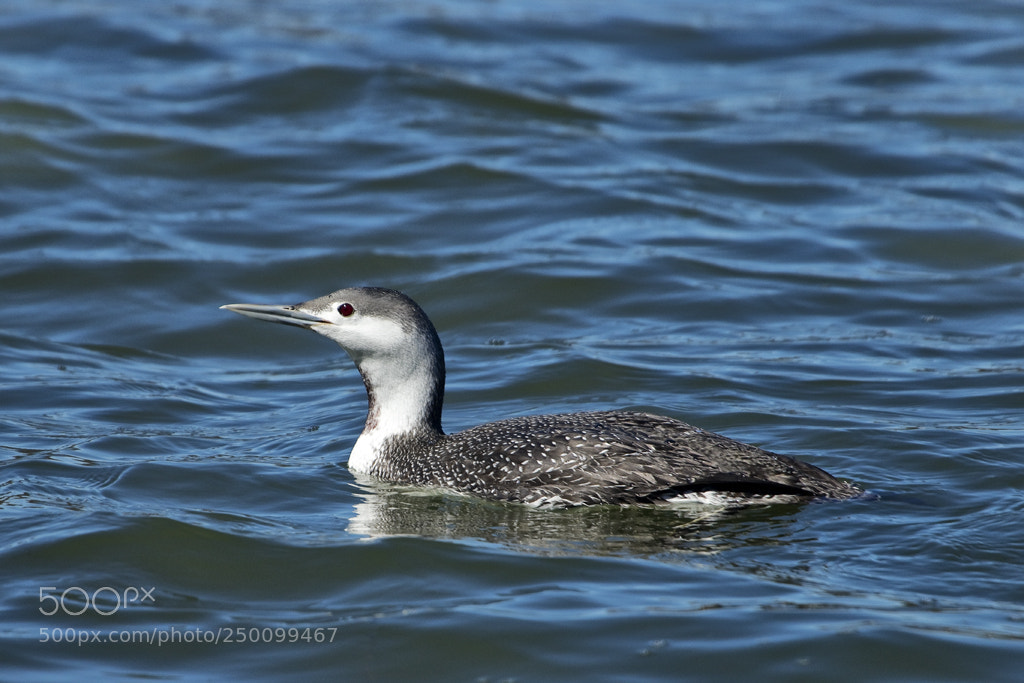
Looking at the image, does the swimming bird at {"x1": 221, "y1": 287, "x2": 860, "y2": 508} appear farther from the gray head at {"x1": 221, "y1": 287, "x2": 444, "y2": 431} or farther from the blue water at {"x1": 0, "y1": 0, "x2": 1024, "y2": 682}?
the blue water at {"x1": 0, "y1": 0, "x2": 1024, "y2": 682}

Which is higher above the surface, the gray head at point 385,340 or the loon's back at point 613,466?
the gray head at point 385,340

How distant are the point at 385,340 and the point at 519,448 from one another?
1022mm

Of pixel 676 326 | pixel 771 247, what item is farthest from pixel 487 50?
pixel 676 326

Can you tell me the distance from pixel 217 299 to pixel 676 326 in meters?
3.74

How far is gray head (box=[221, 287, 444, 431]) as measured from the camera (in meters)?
7.88

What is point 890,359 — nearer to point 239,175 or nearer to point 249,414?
point 249,414

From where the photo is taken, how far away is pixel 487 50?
1947 centimetres

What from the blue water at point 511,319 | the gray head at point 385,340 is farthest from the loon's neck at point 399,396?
the blue water at point 511,319

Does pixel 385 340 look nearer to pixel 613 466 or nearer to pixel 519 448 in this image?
pixel 519 448

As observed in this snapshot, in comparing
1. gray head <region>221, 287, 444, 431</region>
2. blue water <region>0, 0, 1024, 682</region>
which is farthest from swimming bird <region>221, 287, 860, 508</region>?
blue water <region>0, 0, 1024, 682</region>

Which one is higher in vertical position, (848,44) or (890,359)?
(848,44)

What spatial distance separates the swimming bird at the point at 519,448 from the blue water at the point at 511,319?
0.43 feet

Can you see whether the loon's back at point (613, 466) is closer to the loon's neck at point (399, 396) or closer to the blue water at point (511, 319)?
the blue water at point (511, 319)

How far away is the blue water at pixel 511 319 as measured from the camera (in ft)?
20.4
